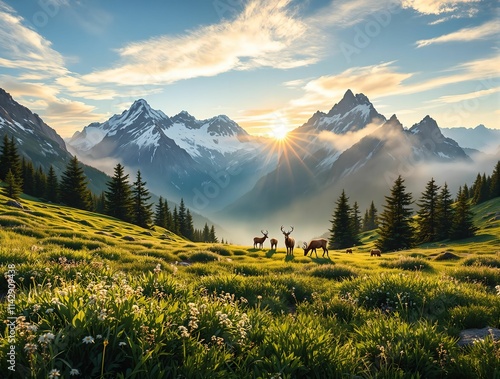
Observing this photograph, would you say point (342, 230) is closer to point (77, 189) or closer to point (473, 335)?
point (77, 189)

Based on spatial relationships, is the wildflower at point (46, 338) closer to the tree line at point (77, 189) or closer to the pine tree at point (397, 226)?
the pine tree at point (397, 226)

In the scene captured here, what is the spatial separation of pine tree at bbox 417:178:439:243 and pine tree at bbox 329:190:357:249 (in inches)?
687

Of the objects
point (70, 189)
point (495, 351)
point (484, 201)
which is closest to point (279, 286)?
point (495, 351)

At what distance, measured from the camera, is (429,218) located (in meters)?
87.6

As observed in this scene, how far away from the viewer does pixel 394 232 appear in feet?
250

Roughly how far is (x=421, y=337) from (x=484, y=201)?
522ft

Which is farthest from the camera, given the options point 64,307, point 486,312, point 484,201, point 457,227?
point 484,201

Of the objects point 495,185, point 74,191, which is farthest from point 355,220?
point 74,191

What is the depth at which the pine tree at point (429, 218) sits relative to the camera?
85.5m

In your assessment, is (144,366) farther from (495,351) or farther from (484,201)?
(484,201)

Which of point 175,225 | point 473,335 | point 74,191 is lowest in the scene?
point 473,335

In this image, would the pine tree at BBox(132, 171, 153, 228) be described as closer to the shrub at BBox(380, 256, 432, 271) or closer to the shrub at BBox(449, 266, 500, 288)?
the shrub at BBox(380, 256, 432, 271)

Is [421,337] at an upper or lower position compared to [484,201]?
lower

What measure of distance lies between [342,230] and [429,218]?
2307 centimetres
